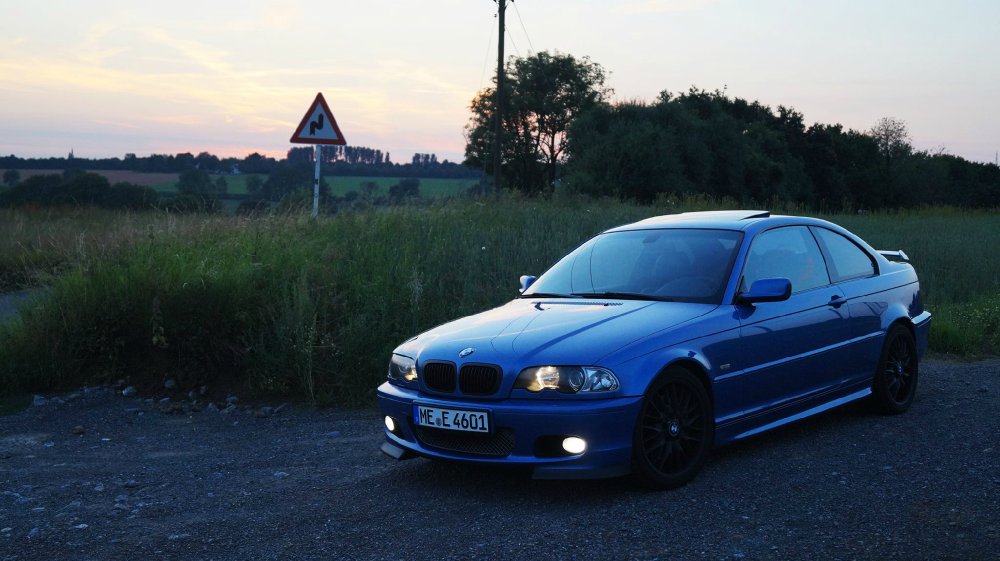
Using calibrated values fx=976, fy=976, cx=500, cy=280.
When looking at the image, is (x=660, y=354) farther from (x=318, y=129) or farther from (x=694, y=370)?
(x=318, y=129)

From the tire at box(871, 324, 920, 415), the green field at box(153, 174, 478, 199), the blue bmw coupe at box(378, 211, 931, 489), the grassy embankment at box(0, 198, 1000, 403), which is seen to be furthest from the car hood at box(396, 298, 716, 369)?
the green field at box(153, 174, 478, 199)

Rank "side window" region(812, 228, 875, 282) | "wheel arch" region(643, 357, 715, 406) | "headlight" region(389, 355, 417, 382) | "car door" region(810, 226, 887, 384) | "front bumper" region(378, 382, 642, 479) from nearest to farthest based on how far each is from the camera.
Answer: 1. "front bumper" region(378, 382, 642, 479)
2. "wheel arch" region(643, 357, 715, 406)
3. "headlight" region(389, 355, 417, 382)
4. "car door" region(810, 226, 887, 384)
5. "side window" region(812, 228, 875, 282)

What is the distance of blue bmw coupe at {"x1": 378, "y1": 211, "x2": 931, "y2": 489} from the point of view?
4.98 meters

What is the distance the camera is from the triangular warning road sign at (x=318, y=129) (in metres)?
13.7

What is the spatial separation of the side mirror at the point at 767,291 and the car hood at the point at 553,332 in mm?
239

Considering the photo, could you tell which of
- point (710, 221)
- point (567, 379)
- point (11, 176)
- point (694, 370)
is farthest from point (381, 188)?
point (11, 176)

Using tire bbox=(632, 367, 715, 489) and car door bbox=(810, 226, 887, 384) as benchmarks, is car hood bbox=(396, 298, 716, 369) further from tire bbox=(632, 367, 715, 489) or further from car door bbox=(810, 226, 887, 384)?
car door bbox=(810, 226, 887, 384)

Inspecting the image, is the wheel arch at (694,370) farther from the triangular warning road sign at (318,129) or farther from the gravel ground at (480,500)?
the triangular warning road sign at (318,129)

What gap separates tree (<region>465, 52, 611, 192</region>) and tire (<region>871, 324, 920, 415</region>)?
5478cm

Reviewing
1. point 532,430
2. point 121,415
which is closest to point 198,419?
point 121,415

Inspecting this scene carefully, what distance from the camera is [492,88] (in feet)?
203

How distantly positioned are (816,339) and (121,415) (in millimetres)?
5455

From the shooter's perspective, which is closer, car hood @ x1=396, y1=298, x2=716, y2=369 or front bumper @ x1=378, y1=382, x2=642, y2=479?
front bumper @ x1=378, y1=382, x2=642, y2=479

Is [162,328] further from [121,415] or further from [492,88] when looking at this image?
[492,88]
